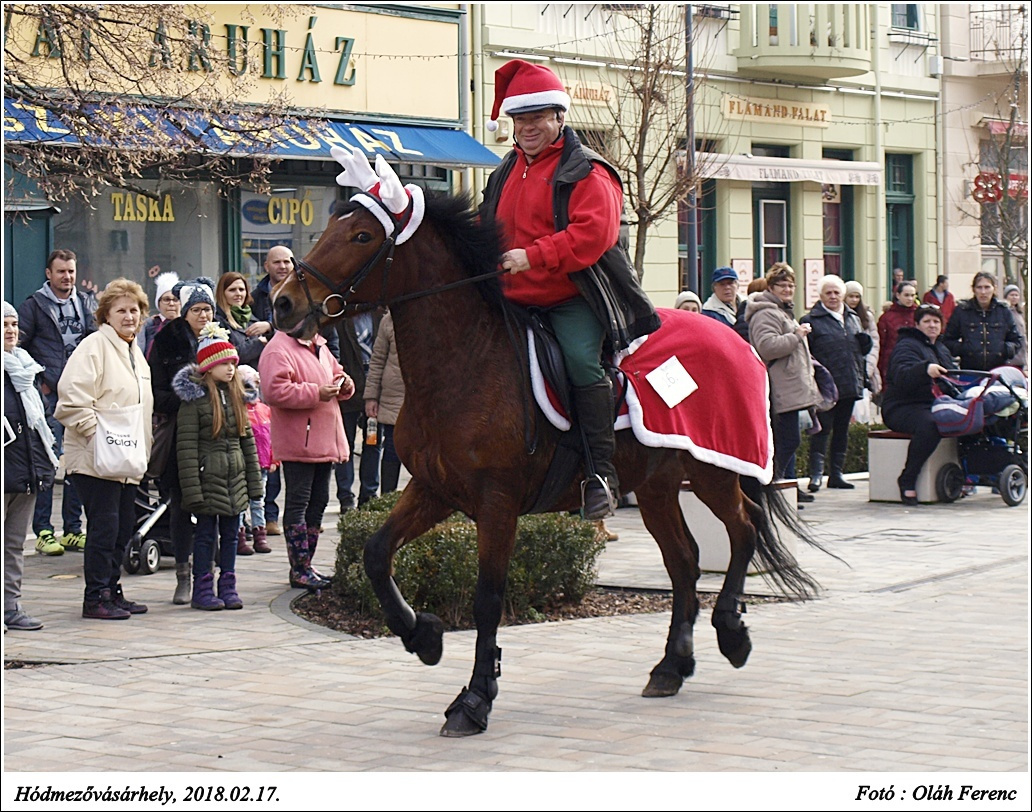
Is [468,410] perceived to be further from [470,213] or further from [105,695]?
[105,695]

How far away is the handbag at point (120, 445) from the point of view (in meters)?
9.70

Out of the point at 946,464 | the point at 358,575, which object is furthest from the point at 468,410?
the point at 946,464

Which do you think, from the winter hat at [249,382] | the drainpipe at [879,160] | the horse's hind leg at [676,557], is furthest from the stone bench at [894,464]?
the drainpipe at [879,160]

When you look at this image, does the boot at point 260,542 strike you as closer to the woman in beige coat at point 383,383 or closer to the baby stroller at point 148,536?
the baby stroller at point 148,536

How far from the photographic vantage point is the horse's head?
6.85m

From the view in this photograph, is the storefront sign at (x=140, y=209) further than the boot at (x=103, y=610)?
Yes

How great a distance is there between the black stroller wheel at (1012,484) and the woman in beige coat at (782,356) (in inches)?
82.9

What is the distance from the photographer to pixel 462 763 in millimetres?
6473

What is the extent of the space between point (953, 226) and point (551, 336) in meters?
27.9

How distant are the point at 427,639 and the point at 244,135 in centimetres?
610

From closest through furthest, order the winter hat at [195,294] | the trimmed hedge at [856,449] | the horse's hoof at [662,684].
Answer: the horse's hoof at [662,684] → the winter hat at [195,294] → the trimmed hedge at [856,449]

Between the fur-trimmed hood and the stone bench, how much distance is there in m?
7.88

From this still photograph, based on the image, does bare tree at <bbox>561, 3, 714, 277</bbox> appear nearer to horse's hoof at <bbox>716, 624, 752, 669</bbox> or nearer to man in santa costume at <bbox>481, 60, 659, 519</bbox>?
horse's hoof at <bbox>716, 624, 752, 669</bbox>

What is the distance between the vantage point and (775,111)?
29516 mm
